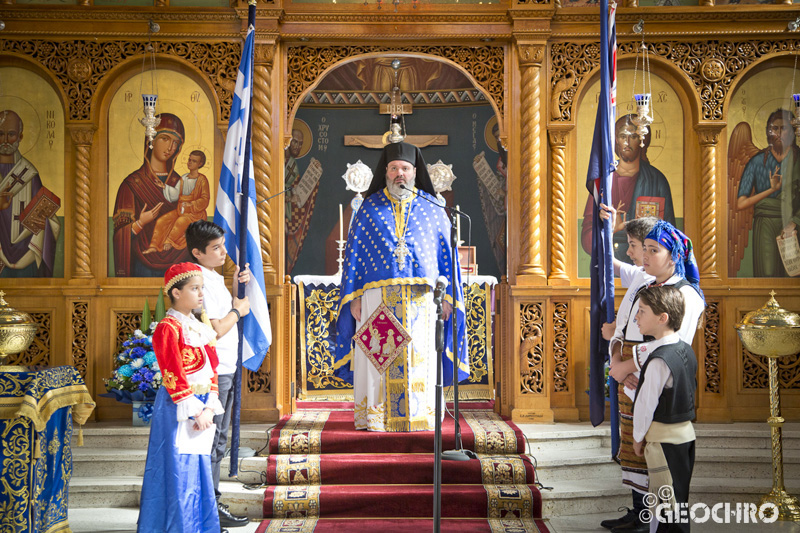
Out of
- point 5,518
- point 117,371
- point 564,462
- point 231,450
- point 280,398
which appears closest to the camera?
point 5,518

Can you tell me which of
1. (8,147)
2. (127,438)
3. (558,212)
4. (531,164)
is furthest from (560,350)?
(8,147)

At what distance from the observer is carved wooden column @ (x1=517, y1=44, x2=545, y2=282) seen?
7.18 meters

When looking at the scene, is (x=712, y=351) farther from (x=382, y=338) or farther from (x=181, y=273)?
(x=181, y=273)

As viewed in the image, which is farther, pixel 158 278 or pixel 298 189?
pixel 298 189

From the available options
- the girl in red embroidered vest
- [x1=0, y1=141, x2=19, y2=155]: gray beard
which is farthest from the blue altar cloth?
[x1=0, y1=141, x2=19, y2=155]: gray beard

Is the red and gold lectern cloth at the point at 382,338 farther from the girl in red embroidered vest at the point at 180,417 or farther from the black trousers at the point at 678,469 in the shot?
the black trousers at the point at 678,469

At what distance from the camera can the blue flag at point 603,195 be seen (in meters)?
5.33

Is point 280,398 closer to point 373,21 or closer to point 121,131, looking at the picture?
point 121,131

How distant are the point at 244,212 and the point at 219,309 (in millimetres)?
946

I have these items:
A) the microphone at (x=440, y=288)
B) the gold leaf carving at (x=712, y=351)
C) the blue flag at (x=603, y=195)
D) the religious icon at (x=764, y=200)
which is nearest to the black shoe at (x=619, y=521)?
the blue flag at (x=603, y=195)

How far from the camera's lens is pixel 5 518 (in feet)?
14.6

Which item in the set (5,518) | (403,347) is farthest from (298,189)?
(5,518)

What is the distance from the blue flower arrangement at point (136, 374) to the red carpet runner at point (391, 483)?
1.17m

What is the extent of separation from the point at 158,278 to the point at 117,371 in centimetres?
103
